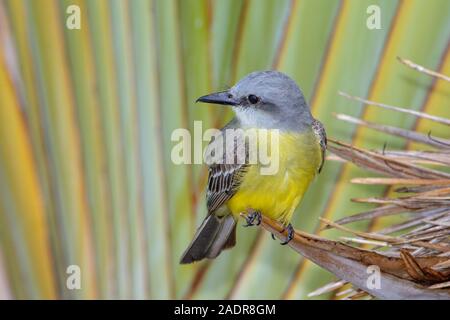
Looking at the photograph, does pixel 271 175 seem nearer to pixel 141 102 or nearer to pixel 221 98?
pixel 221 98

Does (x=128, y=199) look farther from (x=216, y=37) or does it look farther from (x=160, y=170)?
(x=216, y=37)

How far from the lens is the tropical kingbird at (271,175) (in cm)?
161

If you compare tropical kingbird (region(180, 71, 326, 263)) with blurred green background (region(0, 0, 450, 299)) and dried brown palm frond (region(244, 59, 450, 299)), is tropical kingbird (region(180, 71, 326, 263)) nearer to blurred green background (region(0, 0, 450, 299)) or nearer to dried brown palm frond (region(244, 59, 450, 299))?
blurred green background (region(0, 0, 450, 299))

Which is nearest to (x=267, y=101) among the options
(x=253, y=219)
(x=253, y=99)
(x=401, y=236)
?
(x=253, y=99)

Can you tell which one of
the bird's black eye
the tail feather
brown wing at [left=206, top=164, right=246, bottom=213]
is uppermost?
the bird's black eye

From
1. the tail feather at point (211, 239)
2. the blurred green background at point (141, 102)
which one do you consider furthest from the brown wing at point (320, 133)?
the tail feather at point (211, 239)

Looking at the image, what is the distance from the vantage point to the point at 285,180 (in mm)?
1624

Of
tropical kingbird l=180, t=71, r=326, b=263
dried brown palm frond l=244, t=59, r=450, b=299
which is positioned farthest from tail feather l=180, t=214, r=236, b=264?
dried brown palm frond l=244, t=59, r=450, b=299

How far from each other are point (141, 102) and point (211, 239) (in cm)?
38

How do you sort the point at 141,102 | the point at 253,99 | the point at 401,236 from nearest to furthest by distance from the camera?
the point at 401,236 → the point at 141,102 → the point at 253,99

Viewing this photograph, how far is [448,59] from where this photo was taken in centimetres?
147

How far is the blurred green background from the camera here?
4.54 ft

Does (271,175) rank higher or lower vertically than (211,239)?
higher

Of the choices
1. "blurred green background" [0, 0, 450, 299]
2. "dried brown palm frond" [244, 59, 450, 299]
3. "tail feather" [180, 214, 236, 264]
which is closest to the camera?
"dried brown palm frond" [244, 59, 450, 299]
